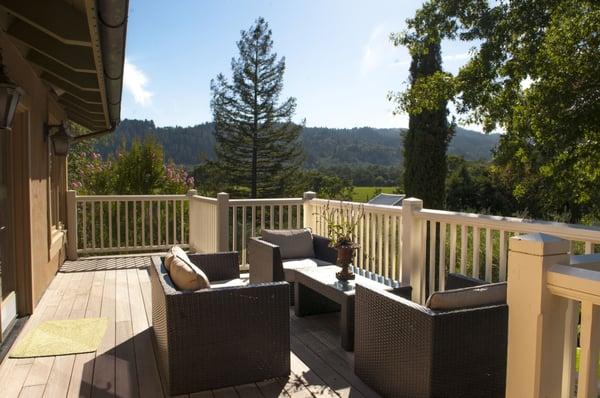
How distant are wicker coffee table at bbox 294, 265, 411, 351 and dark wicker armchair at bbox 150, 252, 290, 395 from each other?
1.99 ft

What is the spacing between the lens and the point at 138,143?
876 centimetres

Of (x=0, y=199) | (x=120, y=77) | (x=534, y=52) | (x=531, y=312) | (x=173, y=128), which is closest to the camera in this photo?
(x=531, y=312)

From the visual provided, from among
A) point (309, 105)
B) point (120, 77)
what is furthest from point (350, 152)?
point (120, 77)

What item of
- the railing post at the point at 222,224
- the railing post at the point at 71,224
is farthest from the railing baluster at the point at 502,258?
the railing post at the point at 71,224

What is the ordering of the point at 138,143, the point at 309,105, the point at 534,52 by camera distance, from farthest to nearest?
the point at 309,105, the point at 138,143, the point at 534,52

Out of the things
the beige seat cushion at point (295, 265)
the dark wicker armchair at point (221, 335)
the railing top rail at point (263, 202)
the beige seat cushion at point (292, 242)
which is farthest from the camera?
the railing top rail at point (263, 202)

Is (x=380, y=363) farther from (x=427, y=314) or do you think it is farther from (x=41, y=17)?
(x=41, y=17)

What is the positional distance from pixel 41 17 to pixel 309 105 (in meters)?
19.8

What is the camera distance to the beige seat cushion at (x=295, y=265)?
421 cm

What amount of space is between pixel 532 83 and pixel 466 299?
593 cm

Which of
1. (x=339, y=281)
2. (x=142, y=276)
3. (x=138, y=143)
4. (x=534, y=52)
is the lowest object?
(x=142, y=276)

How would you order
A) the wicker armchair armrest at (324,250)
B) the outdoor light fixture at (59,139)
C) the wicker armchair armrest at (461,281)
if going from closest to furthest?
the wicker armchair armrest at (461,281) → the wicker armchair armrest at (324,250) → the outdoor light fixture at (59,139)

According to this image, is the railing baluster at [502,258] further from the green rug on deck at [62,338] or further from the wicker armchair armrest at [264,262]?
the green rug on deck at [62,338]

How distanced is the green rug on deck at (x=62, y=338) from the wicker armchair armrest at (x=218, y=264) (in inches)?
37.3
